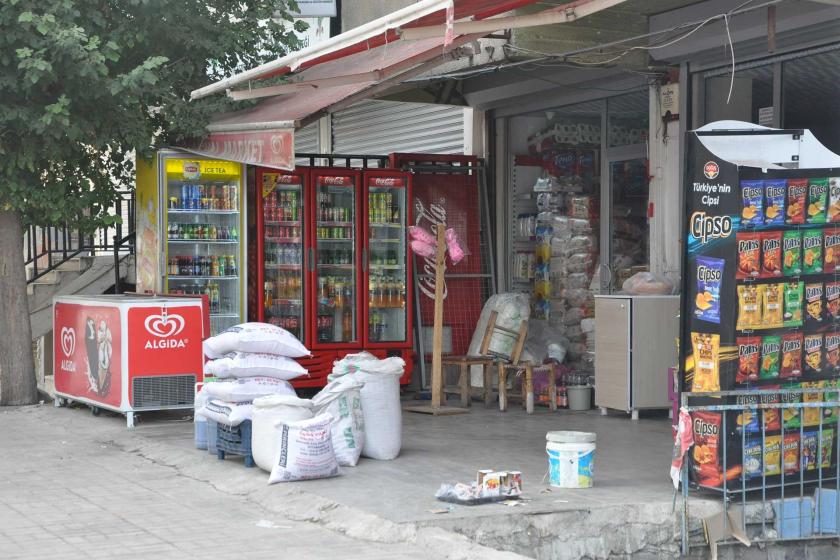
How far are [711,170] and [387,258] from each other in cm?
665

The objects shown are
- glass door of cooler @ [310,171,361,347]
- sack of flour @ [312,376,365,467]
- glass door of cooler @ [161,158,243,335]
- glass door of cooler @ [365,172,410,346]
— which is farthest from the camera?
glass door of cooler @ [365,172,410,346]

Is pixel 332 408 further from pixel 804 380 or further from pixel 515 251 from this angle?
pixel 515 251

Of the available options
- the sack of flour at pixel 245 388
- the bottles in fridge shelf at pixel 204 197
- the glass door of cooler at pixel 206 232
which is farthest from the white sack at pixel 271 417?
the bottles in fridge shelf at pixel 204 197

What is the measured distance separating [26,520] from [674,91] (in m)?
7.00

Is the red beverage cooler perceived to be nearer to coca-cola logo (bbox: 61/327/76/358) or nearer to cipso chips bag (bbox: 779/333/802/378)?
coca-cola logo (bbox: 61/327/76/358)

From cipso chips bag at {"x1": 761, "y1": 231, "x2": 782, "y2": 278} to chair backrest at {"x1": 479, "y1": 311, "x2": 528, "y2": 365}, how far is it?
5.16 metres

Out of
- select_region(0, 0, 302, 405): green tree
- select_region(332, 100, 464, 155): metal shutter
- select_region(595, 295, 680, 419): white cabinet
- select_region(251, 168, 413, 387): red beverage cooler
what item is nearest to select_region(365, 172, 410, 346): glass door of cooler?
select_region(251, 168, 413, 387): red beverage cooler

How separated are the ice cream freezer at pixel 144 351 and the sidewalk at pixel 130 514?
2.14 ft

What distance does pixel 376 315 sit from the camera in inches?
523

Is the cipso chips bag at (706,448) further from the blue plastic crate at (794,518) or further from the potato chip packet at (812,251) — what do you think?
the potato chip packet at (812,251)

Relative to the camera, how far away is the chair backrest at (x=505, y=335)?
40.7ft

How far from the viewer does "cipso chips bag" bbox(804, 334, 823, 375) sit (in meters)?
7.40

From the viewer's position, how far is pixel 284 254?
1284 cm

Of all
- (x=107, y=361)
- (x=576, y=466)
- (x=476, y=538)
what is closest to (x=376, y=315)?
(x=107, y=361)
